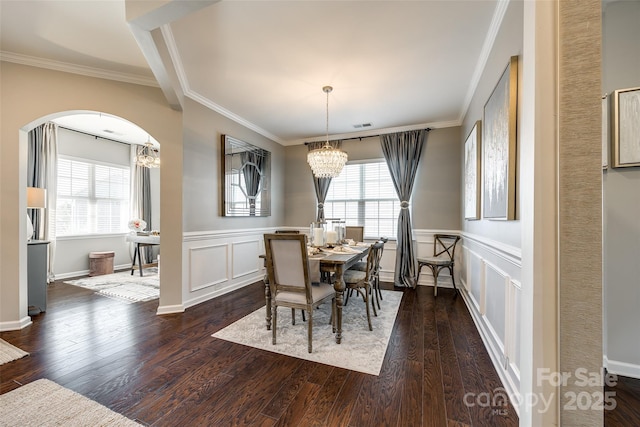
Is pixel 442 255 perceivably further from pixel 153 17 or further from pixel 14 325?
pixel 14 325

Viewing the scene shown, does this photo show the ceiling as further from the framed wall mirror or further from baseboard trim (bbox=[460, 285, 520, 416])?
baseboard trim (bbox=[460, 285, 520, 416])

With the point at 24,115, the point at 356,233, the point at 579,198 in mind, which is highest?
the point at 24,115

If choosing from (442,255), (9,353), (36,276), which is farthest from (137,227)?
(442,255)

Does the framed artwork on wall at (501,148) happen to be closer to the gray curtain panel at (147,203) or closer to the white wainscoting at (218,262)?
the white wainscoting at (218,262)

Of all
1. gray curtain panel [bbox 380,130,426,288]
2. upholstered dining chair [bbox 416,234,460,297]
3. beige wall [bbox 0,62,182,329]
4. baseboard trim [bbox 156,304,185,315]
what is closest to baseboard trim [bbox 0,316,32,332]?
beige wall [bbox 0,62,182,329]

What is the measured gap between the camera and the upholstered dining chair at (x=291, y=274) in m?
2.08

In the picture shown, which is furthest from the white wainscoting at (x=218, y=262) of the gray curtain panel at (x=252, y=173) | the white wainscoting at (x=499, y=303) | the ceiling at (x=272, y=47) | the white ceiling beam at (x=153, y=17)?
the white wainscoting at (x=499, y=303)

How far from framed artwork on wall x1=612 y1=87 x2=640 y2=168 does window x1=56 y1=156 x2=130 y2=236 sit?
7622 mm

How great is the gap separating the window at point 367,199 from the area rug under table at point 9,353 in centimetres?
411

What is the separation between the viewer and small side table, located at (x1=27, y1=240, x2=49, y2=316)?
109 inches

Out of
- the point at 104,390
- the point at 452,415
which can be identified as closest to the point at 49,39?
the point at 104,390

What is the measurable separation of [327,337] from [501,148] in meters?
2.17

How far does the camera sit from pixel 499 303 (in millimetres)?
1930

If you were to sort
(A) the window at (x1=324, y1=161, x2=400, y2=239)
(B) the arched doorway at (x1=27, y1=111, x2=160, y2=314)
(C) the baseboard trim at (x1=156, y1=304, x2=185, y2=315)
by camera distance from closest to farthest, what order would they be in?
1. (C) the baseboard trim at (x1=156, y1=304, x2=185, y2=315)
2. (B) the arched doorway at (x1=27, y1=111, x2=160, y2=314)
3. (A) the window at (x1=324, y1=161, x2=400, y2=239)
